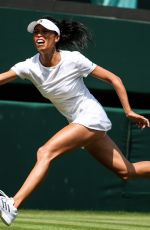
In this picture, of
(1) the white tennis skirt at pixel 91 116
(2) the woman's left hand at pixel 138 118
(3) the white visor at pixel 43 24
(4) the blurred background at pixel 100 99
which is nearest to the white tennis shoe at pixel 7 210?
(1) the white tennis skirt at pixel 91 116

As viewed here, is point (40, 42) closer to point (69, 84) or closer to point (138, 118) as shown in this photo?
point (69, 84)

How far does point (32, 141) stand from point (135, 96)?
90.1 inches

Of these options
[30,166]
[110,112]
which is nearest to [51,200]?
[30,166]

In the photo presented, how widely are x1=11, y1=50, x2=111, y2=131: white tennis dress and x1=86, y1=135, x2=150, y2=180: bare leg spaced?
18cm

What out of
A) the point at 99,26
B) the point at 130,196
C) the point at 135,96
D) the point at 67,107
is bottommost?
the point at 130,196

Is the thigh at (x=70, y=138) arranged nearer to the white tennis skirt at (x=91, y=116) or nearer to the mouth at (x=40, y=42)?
the white tennis skirt at (x=91, y=116)

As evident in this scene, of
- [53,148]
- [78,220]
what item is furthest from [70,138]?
[78,220]

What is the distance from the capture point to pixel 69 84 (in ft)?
26.1

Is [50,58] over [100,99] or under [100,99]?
over

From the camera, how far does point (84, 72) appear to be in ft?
26.2

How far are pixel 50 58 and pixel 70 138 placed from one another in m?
0.75

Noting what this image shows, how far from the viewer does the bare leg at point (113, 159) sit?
808cm

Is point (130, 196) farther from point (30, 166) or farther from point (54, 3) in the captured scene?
point (54, 3)

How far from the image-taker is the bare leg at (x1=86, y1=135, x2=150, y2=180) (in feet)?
26.5
